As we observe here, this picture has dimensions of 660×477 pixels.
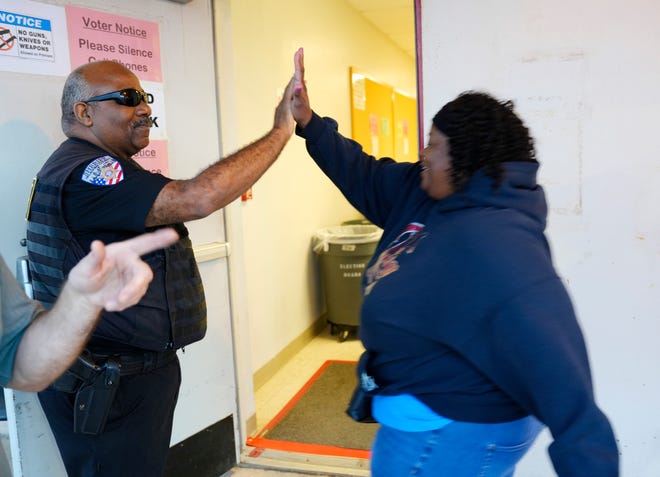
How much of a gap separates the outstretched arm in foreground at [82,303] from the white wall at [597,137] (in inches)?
60.6

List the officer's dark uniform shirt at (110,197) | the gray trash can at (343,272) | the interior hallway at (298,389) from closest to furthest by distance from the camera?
the officer's dark uniform shirt at (110,197) < the interior hallway at (298,389) < the gray trash can at (343,272)

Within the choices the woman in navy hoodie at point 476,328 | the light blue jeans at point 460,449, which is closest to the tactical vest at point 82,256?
the woman in navy hoodie at point 476,328

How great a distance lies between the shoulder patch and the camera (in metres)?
1.43

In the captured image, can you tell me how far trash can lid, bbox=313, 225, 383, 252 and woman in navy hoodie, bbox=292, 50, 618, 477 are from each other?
9.71 ft

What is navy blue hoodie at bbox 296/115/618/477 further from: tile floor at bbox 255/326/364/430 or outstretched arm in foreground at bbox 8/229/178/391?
tile floor at bbox 255/326/364/430

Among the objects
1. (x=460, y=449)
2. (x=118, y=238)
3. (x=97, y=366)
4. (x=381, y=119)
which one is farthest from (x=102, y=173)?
(x=381, y=119)

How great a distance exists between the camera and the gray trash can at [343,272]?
4.25 metres

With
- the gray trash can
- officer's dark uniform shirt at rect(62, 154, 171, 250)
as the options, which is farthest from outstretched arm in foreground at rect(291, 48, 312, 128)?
the gray trash can

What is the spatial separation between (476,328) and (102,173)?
1.02 metres

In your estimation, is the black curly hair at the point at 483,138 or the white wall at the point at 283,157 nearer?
the black curly hair at the point at 483,138

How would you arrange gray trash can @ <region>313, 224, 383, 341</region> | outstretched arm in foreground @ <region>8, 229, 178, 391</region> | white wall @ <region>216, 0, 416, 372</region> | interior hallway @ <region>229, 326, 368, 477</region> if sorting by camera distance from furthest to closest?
gray trash can @ <region>313, 224, 383, 341</region> < white wall @ <region>216, 0, 416, 372</region> < interior hallway @ <region>229, 326, 368, 477</region> < outstretched arm in foreground @ <region>8, 229, 178, 391</region>

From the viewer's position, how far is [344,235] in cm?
434

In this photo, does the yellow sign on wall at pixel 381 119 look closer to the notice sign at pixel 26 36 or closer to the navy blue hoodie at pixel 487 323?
the notice sign at pixel 26 36

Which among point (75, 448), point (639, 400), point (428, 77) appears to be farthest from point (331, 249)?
point (75, 448)
